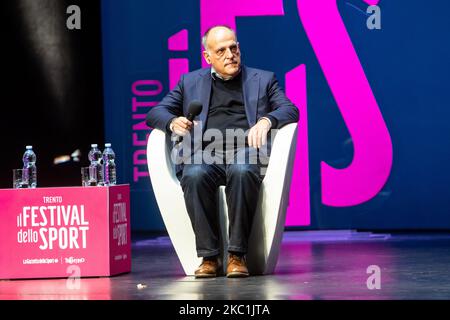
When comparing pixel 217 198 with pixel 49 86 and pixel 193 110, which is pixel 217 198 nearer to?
pixel 193 110

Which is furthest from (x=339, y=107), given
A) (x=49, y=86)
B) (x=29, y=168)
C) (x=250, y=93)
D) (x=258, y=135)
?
(x=29, y=168)

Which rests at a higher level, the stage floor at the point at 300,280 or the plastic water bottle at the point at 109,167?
the plastic water bottle at the point at 109,167

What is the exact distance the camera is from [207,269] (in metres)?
4.10

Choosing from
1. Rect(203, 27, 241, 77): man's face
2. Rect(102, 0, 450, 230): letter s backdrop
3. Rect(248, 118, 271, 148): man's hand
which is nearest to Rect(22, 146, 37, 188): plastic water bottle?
Rect(203, 27, 241, 77): man's face

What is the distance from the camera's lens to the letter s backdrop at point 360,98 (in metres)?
6.44

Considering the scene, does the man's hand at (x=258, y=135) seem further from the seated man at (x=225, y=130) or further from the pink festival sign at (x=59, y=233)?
the pink festival sign at (x=59, y=233)

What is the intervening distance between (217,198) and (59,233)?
0.76 meters

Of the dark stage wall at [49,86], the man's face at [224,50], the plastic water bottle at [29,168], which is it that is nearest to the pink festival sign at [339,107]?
the dark stage wall at [49,86]

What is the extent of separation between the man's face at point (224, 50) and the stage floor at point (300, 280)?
3.26ft

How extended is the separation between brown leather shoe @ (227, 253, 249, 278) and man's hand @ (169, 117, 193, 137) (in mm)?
594
